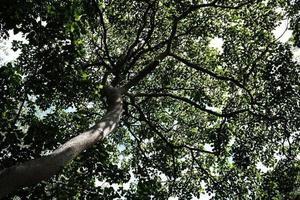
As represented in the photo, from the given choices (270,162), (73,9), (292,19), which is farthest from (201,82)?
(73,9)

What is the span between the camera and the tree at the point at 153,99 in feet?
23.1

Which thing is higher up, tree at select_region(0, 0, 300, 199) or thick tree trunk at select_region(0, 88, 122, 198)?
tree at select_region(0, 0, 300, 199)

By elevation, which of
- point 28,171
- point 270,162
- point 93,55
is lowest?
point 28,171

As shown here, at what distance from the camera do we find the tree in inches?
277

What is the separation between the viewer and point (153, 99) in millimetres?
15500

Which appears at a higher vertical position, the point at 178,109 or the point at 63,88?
the point at 178,109

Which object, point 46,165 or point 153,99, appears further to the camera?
point 153,99

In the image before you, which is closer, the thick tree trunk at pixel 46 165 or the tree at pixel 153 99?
the thick tree trunk at pixel 46 165

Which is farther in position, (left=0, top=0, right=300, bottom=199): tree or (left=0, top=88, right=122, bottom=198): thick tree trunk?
(left=0, top=0, right=300, bottom=199): tree

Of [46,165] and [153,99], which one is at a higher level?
[153,99]

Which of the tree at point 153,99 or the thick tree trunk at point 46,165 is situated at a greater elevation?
the tree at point 153,99

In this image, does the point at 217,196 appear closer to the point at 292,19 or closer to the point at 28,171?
the point at 292,19

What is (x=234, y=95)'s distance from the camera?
1398 centimetres

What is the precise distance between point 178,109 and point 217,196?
4863mm
